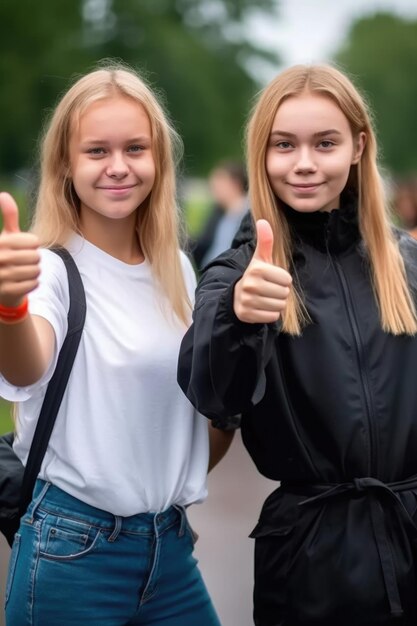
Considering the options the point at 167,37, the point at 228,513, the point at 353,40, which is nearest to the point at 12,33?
the point at 167,37

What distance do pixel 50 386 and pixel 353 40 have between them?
8895 cm

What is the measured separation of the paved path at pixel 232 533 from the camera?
11.1 ft

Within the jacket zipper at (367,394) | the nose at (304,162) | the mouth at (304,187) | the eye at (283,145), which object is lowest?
the jacket zipper at (367,394)

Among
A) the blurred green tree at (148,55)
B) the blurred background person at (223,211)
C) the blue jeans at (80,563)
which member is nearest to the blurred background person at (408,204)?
the blurred background person at (223,211)

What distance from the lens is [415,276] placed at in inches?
114

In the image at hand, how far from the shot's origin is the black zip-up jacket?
264 cm

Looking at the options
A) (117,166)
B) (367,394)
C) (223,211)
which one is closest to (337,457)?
(367,394)

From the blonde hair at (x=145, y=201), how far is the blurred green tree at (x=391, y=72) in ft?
Answer: 192

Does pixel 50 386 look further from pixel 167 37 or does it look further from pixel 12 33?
pixel 167 37

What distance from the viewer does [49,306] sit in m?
2.54

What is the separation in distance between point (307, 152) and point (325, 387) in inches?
23.0

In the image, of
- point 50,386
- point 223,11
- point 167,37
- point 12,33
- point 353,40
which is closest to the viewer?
point 50,386

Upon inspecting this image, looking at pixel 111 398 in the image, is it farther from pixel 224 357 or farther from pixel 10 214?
pixel 10 214

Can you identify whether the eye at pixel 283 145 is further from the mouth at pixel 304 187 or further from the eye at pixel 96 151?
the eye at pixel 96 151
